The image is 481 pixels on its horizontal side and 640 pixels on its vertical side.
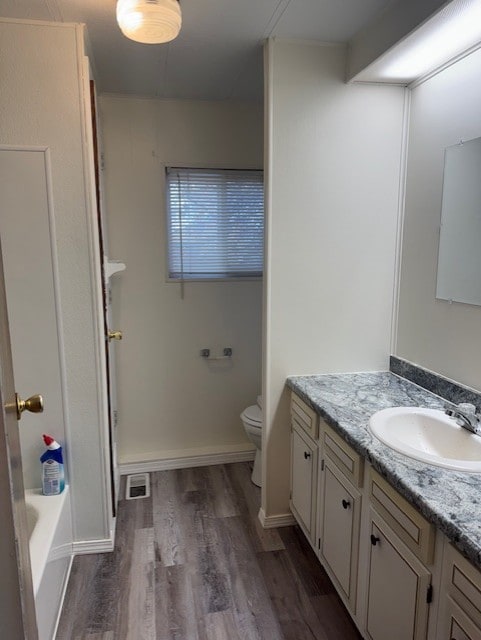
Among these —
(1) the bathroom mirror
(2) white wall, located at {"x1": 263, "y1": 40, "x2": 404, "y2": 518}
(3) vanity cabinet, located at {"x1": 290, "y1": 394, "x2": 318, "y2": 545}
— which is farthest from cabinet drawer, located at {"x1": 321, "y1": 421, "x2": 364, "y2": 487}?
(1) the bathroom mirror

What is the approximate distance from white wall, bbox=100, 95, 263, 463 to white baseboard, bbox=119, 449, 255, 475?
4 cm

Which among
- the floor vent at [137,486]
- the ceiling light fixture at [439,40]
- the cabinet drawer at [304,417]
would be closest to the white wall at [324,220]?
the cabinet drawer at [304,417]

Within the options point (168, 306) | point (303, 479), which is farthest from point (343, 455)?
point (168, 306)

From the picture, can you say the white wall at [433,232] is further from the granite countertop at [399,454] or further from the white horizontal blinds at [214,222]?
the white horizontal blinds at [214,222]

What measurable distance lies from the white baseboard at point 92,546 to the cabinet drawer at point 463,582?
5.56ft

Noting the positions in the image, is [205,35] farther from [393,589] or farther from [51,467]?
[393,589]

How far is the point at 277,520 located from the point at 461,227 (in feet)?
5.65

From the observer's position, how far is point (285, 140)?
6.88ft

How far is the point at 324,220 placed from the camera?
2184 millimetres

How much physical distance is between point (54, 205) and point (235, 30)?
3.58ft

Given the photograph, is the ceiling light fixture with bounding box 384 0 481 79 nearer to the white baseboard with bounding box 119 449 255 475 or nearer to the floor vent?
the white baseboard with bounding box 119 449 255 475

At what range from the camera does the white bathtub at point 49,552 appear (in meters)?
1.60

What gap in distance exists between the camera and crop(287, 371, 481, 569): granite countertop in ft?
3.52

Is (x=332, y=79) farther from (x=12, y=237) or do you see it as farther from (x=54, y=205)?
(x=12, y=237)
